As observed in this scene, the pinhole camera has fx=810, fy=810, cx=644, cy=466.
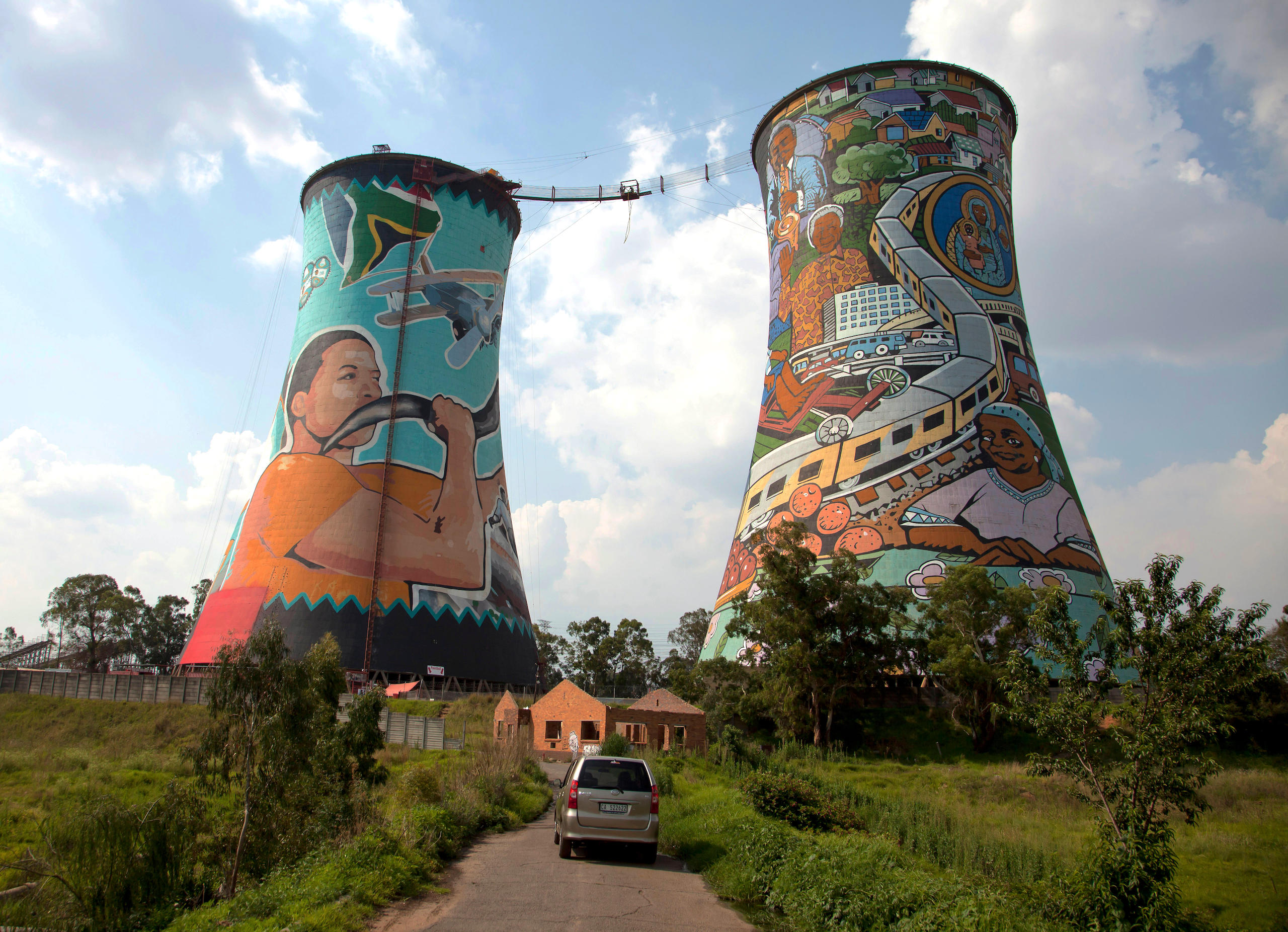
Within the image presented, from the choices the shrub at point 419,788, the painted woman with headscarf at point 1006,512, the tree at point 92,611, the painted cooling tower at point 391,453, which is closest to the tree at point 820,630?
the painted woman with headscarf at point 1006,512

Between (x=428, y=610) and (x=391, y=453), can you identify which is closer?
(x=428, y=610)

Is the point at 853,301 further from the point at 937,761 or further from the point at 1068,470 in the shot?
the point at 937,761

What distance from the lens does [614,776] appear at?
9352 millimetres

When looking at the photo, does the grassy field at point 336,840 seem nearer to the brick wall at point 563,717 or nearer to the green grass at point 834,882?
the brick wall at point 563,717

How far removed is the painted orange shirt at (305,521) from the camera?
3105 cm

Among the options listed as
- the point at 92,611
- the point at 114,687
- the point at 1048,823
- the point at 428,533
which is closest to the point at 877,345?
the point at 1048,823

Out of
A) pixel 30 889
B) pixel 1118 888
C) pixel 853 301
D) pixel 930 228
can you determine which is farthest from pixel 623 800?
pixel 930 228

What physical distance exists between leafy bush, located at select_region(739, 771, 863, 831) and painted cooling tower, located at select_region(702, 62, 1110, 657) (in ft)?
46.8

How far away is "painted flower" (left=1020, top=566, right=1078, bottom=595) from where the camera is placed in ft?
81.4

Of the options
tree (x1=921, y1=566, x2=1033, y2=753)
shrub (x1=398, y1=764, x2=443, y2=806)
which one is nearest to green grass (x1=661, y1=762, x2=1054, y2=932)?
shrub (x1=398, y1=764, x2=443, y2=806)

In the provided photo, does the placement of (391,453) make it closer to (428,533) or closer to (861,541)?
(428,533)

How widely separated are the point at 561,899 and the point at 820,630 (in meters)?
18.3

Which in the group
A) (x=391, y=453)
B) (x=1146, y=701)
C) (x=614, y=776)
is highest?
(x=391, y=453)

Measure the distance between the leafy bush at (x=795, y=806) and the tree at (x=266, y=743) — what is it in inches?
245
